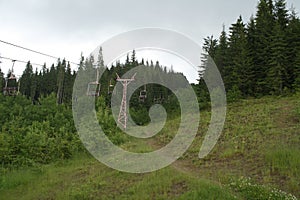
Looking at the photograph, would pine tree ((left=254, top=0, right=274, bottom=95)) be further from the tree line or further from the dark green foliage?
the dark green foliage

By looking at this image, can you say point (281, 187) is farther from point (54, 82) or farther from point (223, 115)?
point (54, 82)

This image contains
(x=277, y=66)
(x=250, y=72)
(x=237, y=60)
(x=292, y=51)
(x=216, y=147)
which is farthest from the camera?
(x=237, y=60)

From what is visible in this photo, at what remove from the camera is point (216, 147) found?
14914mm

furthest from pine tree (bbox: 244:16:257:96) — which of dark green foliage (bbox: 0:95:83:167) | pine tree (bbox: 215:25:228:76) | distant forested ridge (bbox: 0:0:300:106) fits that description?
dark green foliage (bbox: 0:95:83:167)

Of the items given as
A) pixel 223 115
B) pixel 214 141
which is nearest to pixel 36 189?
pixel 214 141

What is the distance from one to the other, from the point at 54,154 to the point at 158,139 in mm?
7773

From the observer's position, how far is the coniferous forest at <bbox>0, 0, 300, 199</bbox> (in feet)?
31.4

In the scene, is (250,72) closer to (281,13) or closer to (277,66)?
(277,66)

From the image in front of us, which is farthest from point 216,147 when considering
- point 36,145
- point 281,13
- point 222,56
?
point 281,13

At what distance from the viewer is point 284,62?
1192 inches

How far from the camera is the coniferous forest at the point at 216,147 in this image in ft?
31.4

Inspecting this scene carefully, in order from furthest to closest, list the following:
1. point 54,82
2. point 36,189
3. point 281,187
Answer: point 54,82 → point 36,189 → point 281,187

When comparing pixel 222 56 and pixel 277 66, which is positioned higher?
pixel 222 56

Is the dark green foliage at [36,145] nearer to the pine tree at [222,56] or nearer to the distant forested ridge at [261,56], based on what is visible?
the distant forested ridge at [261,56]
